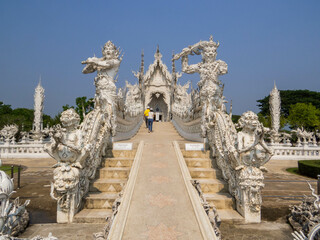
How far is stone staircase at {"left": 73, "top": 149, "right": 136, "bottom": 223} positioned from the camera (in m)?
4.42

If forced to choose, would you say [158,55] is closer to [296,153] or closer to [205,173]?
[296,153]

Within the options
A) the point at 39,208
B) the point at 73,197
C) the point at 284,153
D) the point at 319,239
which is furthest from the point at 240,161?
the point at 284,153

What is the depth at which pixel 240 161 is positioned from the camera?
4609 mm

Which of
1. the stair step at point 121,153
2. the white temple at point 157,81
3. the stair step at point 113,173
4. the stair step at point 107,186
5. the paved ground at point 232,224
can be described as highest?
the white temple at point 157,81

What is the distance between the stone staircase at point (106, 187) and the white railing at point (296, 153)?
11.3 meters

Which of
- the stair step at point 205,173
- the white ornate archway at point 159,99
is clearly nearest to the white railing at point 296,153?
the stair step at point 205,173

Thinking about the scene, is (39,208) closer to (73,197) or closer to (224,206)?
(73,197)

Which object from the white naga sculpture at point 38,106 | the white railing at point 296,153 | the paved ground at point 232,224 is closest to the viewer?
the paved ground at point 232,224

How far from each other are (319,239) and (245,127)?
230 cm

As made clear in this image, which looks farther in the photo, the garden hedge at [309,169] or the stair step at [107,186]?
the garden hedge at [309,169]

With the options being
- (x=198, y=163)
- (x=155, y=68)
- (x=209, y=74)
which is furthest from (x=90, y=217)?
(x=155, y=68)

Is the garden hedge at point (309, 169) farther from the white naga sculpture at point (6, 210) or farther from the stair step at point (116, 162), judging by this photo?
the white naga sculpture at point (6, 210)

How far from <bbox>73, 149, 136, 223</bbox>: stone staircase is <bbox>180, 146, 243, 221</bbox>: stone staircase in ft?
5.34

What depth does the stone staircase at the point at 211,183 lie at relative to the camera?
15.5ft
